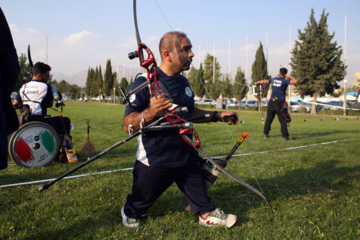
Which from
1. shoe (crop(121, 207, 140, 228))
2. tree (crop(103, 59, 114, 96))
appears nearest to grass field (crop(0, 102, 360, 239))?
shoe (crop(121, 207, 140, 228))

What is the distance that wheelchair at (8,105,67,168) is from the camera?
203 inches

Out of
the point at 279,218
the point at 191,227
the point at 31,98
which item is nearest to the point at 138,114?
the point at 191,227

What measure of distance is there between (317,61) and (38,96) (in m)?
43.0

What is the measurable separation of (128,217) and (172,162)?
74 centimetres

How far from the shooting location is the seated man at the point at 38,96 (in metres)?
5.84

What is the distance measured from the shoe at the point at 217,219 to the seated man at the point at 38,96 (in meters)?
4.19

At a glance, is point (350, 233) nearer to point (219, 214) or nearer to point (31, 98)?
point (219, 214)

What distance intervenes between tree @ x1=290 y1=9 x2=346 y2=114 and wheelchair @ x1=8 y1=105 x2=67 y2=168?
4225cm

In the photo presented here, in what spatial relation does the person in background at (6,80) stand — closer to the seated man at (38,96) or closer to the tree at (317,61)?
the seated man at (38,96)

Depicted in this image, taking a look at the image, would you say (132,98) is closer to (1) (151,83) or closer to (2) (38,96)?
(1) (151,83)

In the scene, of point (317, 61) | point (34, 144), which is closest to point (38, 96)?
point (34, 144)

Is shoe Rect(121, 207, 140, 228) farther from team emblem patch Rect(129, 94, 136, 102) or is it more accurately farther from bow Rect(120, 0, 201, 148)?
team emblem patch Rect(129, 94, 136, 102)

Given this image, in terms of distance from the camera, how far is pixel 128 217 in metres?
3.04

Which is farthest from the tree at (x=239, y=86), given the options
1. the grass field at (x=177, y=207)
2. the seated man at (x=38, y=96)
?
the seated man at (x=38, y=96)
